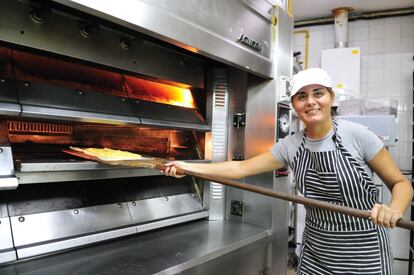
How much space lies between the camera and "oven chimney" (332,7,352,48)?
13.0ft

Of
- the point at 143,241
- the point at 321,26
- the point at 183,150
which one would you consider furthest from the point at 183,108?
the point at 321,26

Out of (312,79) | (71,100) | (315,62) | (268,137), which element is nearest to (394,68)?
(315,62)

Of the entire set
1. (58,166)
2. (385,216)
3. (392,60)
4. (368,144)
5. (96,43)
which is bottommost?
(385,216)

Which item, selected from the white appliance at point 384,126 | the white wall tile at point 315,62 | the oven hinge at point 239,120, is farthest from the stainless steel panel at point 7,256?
the white wall tile at point 315,62

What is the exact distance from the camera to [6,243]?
1.32 metres

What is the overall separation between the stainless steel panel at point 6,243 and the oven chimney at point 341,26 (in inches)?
160

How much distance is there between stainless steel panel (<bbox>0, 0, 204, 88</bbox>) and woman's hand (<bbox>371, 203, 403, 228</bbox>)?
1.13 meters

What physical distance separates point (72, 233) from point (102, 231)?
0.15 metres

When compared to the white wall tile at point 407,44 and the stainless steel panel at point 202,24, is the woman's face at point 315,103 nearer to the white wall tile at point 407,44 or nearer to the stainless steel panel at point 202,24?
the stainless steel panel at point 202,24

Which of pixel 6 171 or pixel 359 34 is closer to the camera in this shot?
pixel 6 171

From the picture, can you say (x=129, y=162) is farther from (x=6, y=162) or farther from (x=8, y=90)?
(x=8, y=90)

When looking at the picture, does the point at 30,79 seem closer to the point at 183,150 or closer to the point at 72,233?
the point at 72,233

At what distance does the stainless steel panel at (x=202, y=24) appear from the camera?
4.04 ft

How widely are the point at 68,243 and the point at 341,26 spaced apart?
3969 millimetres
